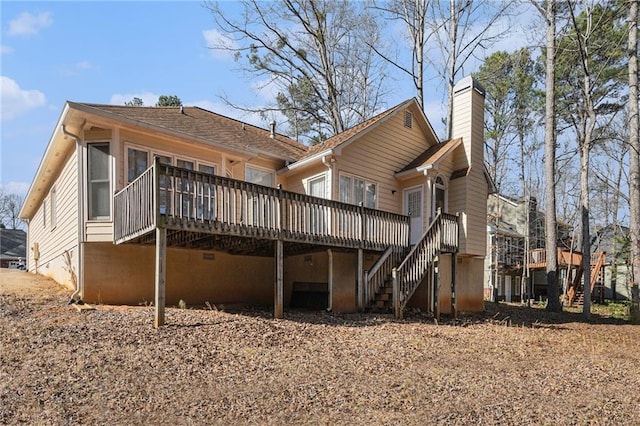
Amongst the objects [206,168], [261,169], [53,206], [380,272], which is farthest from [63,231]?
[380,272]

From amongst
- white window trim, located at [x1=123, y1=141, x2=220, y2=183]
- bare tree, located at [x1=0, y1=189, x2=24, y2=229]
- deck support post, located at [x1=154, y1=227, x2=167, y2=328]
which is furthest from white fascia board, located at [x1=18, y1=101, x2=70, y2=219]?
bare tree, located at [x1=0, y1=189, x2=24, y2=229]

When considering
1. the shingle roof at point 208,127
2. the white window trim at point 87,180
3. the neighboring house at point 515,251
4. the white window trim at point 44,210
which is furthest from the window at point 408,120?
the neighboring house at point 515,251

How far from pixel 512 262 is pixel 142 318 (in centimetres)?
2864

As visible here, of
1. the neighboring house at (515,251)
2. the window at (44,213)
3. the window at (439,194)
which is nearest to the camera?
the window at (439,194)

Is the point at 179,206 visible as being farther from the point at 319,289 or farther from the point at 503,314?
the point at 503,314

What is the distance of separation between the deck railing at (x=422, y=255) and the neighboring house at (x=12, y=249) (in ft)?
125

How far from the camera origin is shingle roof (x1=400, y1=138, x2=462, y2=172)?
44.9 feet

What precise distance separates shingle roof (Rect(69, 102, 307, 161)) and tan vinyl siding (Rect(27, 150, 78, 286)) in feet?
6.20

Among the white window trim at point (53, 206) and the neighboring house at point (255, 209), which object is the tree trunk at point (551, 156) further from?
the white window trim at point (53, 206)

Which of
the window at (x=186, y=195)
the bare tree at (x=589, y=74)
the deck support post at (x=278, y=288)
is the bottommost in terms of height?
the deck support post at (x=278, y=288)

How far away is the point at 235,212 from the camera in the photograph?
872cm

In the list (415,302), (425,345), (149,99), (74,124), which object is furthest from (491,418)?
(149,99)

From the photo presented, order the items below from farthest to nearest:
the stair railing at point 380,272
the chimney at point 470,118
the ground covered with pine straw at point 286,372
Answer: the chimney at point 470,118 < the stair railing at point 380,272 < the ground covered with pine straw at point 286,372

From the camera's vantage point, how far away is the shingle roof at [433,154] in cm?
1370
